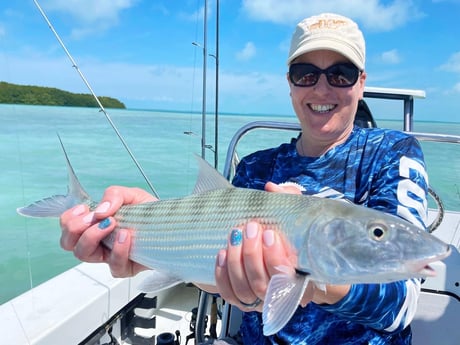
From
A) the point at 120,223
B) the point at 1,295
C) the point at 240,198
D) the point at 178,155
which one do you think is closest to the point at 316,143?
the point at 240,198

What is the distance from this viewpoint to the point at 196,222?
186 cm

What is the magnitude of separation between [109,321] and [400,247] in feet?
8.90

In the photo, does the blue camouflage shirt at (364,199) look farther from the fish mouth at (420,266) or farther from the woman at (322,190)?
the fish mouth at (420,266)

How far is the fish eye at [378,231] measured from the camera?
1406mm

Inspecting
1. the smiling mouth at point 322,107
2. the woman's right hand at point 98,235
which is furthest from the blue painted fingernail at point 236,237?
the smiling mouth at point 322,107

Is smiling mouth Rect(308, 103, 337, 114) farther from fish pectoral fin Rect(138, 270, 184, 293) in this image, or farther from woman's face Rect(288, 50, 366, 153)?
fish pectoral fin Rect(138, 270, 184, 293)

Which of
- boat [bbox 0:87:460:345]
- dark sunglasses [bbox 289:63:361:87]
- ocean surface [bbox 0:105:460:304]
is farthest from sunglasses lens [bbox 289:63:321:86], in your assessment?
ocean surface [bbox 0:105:460:304]

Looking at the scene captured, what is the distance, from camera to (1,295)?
6.80m

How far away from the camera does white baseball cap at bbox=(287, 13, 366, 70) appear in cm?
209

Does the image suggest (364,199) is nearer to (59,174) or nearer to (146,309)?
(146,309)

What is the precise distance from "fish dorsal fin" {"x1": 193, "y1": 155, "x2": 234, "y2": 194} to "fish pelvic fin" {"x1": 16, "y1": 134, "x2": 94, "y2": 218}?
27.9 inches

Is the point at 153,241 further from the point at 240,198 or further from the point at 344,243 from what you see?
the point at 344,243

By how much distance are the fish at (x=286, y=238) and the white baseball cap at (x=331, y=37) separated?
2.69 ft

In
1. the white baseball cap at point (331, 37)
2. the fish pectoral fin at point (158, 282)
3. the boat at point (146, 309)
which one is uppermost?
the white baseball cap at point (331, 37)
